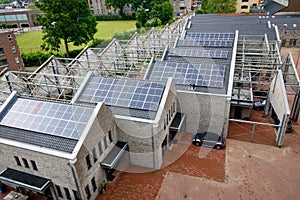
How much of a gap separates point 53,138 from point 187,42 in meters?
27.7

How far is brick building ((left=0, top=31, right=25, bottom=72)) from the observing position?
48.2 metres

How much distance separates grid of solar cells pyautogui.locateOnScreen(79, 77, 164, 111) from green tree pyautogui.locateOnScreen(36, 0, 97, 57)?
88.3 ft

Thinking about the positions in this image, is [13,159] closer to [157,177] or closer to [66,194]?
[66,194]

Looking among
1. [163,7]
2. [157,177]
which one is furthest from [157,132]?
[163,7]

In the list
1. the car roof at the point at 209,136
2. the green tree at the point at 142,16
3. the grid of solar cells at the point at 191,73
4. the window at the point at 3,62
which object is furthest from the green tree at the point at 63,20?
the green tree at the point at 142,16

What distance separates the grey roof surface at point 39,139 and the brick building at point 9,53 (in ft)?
119

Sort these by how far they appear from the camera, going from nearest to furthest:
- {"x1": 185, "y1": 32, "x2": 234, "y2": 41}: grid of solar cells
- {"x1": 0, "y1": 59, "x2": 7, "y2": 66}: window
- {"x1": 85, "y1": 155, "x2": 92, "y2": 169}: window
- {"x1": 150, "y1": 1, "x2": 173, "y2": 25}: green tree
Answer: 1. {"x1": 85, "y1": 155, "x2": 92, "y2": 169}: window
2. {"x1": 185, "y1": 32, "x2": 234, "y2": 41}: grid of solar cells
3. {"x1": 0, "y1": 59, "x2": 7, "y2": 66}: window
4. {"x1": 150, "y1": 1, "x2": 173, "y2": 25}: green tree

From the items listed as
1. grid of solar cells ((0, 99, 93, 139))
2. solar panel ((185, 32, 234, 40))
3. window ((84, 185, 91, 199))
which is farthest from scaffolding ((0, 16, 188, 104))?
window ((84, 185, 91, 199))

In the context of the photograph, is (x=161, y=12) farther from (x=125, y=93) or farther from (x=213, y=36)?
(x=125, y=93)

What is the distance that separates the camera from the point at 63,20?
149 ft

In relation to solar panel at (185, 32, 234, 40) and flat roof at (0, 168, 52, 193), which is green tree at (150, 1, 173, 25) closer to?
solar panel at (185, 32, 234, 40)

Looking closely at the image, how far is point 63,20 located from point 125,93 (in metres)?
30.7

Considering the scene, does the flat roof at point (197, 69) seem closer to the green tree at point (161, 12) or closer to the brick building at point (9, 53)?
the brick building at point (9, 53)

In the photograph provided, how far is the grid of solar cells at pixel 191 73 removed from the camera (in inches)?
1027
